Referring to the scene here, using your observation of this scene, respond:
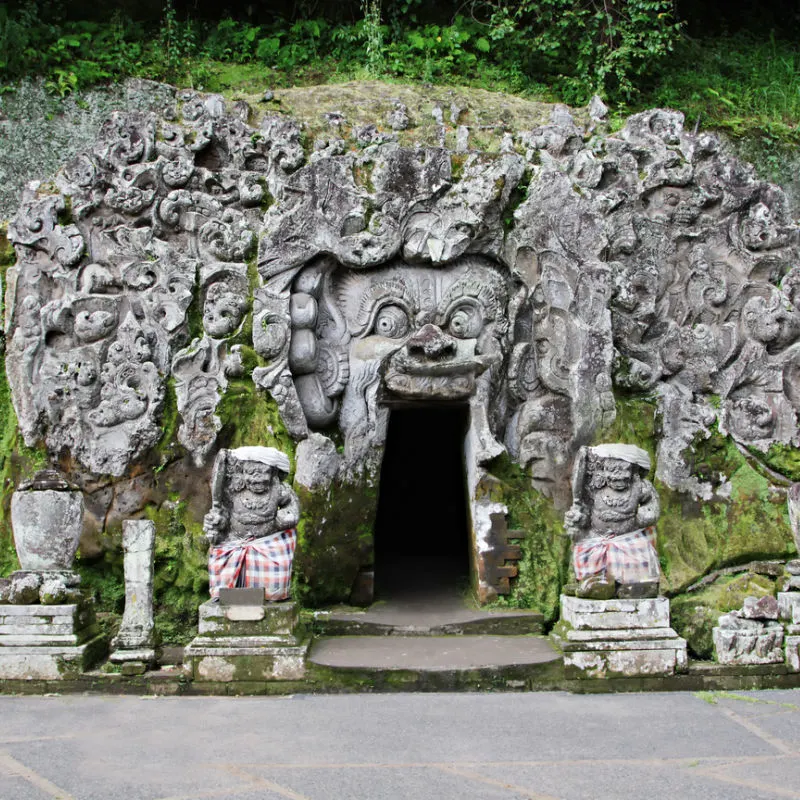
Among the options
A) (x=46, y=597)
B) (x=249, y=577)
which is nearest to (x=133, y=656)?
(x=46, y=597)

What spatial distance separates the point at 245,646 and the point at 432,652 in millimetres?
1484

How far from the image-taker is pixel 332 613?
809 centimetres

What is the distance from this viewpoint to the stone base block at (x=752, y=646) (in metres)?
6.95

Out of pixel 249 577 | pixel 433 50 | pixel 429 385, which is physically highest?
pixel 433 50

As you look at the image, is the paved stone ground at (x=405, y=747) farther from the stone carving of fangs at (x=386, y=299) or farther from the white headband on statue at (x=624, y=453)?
the stone carving of fangs at (x=386, y=299)

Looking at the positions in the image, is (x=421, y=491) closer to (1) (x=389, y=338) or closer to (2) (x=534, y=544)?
(2) (x=534, y=544)

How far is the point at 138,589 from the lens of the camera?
702 centimetres

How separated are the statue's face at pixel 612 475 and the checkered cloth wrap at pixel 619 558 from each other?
381 mm

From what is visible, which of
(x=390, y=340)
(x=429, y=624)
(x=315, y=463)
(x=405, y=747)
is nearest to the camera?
(x=405, y=747)

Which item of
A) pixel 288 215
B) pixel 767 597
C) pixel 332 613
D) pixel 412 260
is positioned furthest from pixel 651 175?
pixel 332 613

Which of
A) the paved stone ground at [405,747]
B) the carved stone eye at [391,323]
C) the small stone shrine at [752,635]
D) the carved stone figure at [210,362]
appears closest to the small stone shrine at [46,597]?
the paved stone ground at [405,747]

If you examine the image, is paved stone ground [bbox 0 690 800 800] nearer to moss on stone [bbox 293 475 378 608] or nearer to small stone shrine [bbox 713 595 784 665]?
small stone shrine [bbox 713 595 784 665]

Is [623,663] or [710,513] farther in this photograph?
[710,513]

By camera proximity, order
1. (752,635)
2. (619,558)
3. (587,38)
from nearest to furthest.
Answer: (752,635)
(619,558)
(587,38)
